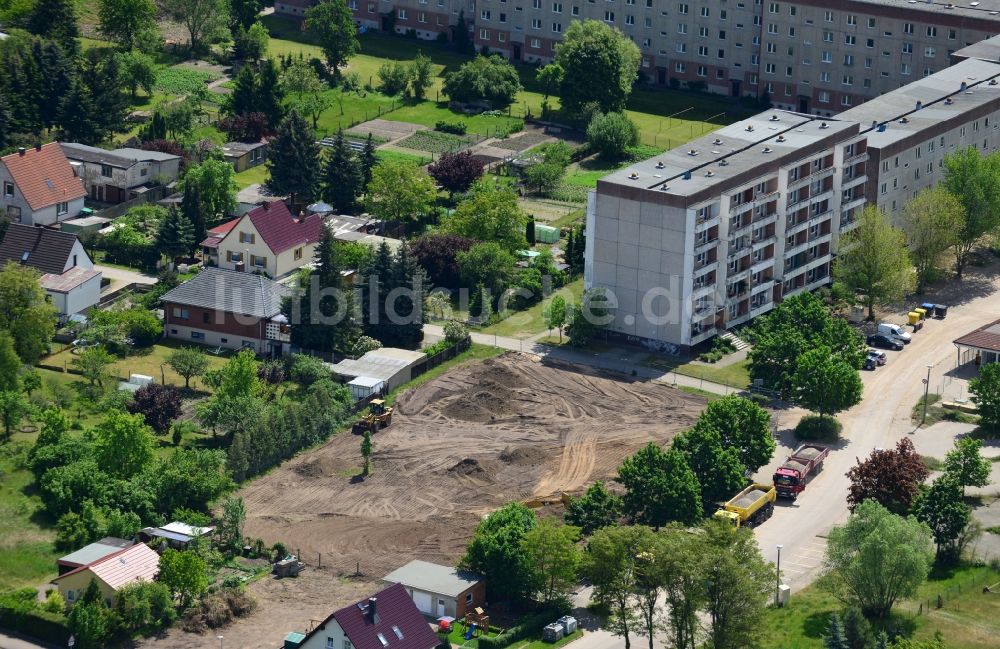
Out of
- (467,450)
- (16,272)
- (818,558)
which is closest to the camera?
(818,558)

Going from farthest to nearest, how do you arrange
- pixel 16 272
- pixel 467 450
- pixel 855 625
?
pixel 16 272, pixel 467 450, pixel 855 625

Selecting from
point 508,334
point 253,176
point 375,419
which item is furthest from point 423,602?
point 253,176

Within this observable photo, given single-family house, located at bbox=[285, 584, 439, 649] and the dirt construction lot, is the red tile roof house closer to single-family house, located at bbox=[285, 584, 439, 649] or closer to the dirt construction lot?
the dirt construction lot

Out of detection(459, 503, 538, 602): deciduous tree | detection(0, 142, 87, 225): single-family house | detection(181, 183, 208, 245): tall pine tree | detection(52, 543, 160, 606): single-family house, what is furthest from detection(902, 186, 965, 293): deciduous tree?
A: detection(52, 543, 160, 606): single-family house

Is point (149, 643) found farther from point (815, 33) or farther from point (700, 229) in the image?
point (815, 33)

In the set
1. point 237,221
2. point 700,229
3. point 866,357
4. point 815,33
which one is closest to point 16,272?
point 237,221

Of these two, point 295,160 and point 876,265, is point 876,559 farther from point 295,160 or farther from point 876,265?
point 295,160
